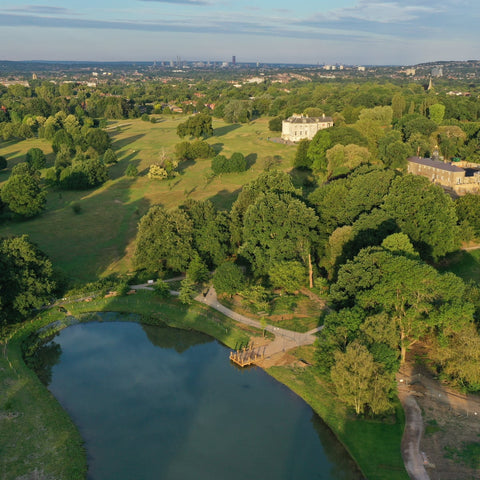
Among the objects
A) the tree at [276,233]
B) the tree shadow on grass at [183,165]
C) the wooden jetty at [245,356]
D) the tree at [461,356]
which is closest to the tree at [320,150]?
the tree shadow on grass at [183,165]

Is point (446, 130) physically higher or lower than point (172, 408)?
higher

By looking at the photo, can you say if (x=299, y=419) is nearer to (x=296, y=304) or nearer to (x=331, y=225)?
(x=296, y=304)

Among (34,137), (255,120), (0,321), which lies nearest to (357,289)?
(0,321)

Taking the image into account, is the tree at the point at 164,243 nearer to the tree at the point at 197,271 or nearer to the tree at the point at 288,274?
the tree at the point at 197,271

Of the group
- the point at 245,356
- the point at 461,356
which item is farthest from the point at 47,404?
the point at 461,356

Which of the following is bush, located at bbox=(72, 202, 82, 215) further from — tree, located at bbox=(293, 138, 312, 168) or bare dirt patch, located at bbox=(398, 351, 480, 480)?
bare dirt patch, located at bbox=(398, 351, 480, 480)

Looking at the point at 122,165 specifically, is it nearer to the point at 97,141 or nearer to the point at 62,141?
the point at 97,141
